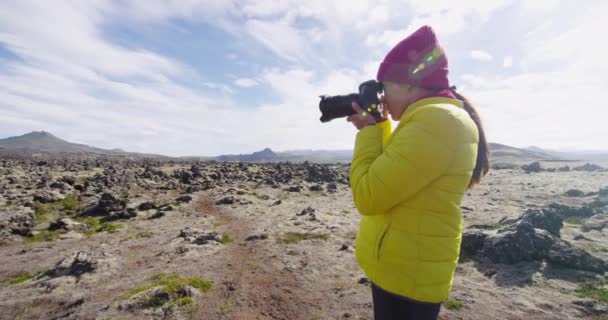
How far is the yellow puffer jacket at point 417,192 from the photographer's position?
2787 mm

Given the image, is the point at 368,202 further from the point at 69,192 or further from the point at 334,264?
the point at 69,192

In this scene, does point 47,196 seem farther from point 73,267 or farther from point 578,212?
point 578,212

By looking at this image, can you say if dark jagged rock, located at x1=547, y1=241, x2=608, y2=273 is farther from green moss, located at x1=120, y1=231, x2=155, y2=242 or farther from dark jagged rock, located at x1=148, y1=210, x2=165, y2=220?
dark jagged rock, located at x1=148, y1=210, x2=165, y2=220

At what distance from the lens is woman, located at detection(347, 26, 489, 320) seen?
9.20ft

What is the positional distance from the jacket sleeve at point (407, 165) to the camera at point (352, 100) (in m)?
0.67

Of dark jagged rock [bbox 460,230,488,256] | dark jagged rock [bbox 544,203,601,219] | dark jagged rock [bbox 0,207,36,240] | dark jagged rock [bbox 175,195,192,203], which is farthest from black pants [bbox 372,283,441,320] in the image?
dark jagged rock [bbox 175,195,192,203]

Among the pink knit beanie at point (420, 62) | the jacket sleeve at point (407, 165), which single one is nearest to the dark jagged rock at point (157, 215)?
the jacket sleeve at point (407, 165)

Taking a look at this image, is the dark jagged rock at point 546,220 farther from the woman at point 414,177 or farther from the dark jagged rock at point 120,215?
the dark jagged rock at point 120,215

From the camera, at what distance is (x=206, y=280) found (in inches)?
443

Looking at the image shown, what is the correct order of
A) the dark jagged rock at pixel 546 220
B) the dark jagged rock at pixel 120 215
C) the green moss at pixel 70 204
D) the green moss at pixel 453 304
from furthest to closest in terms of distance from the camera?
1. the green moss at pixel 70 204
2. the dark jagged rock at pixel 120 215
3. the dark jagged rock at pixel 546 220
4. the green moss at pixel 453 304

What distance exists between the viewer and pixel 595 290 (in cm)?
970

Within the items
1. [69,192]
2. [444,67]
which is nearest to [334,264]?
[444,67]

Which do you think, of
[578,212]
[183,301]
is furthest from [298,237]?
[578,212]

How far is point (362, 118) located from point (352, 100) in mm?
311
